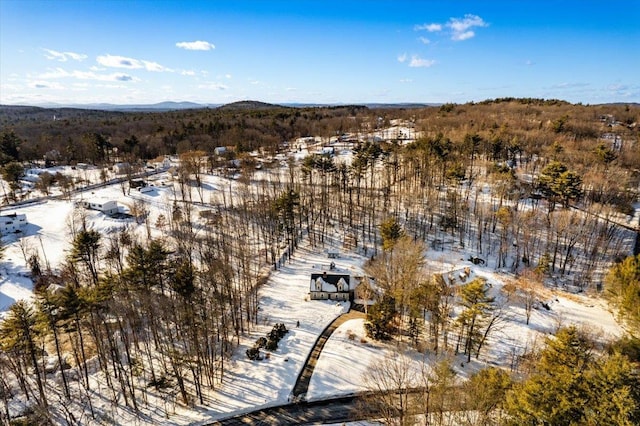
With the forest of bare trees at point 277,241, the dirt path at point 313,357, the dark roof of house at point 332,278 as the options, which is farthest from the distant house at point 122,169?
the dirt path at point 313,357

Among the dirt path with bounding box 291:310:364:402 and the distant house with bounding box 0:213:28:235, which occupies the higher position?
the distant house with bounding box 0:213:28:235

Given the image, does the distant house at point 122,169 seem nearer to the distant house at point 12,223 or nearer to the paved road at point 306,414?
the distant house at point 12,223

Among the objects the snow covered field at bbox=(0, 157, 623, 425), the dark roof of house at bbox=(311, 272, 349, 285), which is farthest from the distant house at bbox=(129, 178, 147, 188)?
the dark roof of house at bbox=(311, 272, 349, 285)

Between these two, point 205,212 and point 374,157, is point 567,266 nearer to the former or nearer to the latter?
point 374,157

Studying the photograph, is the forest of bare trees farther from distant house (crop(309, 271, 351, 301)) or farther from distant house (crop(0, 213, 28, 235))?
distant house (crop(0, 213, 28, 235))

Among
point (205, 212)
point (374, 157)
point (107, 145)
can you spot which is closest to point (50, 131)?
point (107, 145)

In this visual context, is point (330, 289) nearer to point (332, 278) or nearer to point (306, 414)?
point (332, 278)
